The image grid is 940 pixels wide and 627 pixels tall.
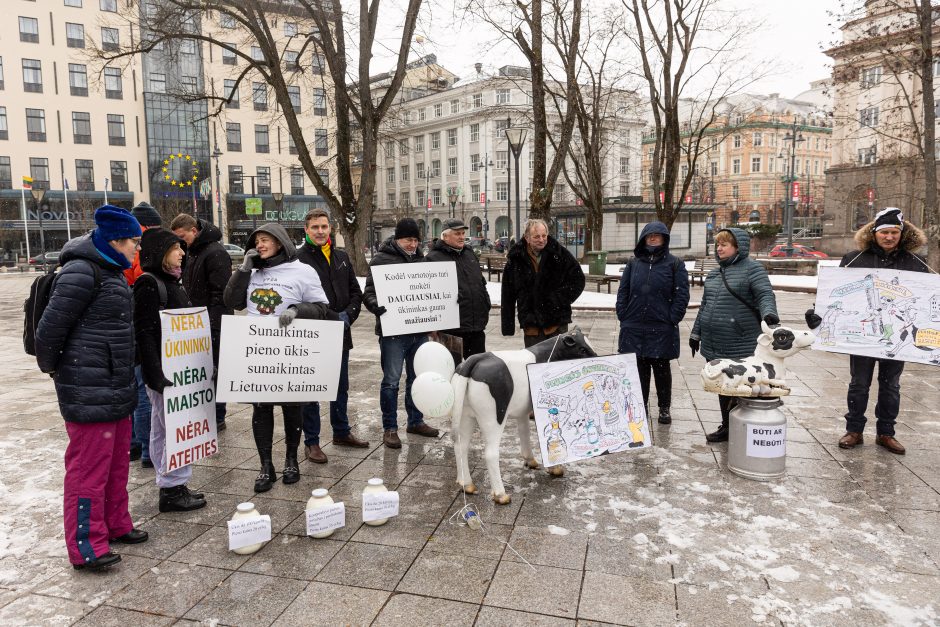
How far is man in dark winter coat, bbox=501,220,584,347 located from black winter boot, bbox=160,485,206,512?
9.51ft

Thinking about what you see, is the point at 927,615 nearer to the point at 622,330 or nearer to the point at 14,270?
the point at 622,330

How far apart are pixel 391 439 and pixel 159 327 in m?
2.21

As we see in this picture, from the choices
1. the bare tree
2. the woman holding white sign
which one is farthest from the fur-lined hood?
the bare tree

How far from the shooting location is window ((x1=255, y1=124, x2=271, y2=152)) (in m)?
54.1

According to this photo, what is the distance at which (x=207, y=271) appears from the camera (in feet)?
18.0

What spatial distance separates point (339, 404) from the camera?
17.5ft

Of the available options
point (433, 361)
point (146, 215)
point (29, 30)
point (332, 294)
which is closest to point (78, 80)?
point (29, 30)

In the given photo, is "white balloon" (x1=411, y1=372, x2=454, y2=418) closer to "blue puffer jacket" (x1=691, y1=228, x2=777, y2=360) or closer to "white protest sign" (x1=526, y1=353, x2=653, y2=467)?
Answer: "white protest sign" (x1=526, y1=353, x2=653, y2=467)

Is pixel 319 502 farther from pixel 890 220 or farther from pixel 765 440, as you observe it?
pixel 890 220

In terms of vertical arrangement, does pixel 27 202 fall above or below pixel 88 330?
above

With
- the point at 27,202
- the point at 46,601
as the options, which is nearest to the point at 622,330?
the point at 46,601

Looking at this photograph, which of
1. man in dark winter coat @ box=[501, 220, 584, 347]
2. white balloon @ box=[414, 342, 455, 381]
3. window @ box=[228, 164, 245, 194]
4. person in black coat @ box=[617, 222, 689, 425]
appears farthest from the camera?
window @ box=[228, 164, 245, 194]

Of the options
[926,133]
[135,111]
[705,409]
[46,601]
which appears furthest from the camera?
[135,111]

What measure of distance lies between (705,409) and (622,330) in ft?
4.90
